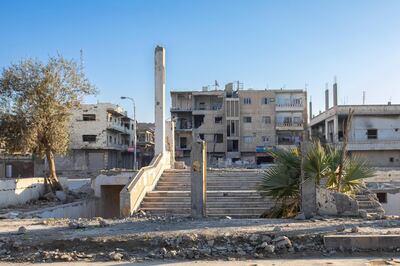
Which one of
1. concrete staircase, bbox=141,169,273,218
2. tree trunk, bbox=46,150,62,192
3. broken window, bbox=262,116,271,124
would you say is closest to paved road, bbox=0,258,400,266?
concrete staircase, bbox=141,169,273,218

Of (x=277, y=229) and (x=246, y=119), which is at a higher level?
(x=246, y=119)

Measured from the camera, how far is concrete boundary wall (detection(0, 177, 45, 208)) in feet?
75.7

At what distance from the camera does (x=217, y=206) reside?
19.9 meters

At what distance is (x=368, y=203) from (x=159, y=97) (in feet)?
52.7

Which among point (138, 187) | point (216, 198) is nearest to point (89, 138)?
point (138, 187)

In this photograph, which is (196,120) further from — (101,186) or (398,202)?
(398,202)

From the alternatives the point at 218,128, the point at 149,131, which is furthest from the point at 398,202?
the point at 149,131

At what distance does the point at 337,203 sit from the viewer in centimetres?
1463

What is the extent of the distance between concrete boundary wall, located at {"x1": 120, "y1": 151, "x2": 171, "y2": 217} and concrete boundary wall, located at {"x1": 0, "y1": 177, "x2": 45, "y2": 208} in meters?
6.72

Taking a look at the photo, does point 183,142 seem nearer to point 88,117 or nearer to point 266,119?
point 266,119

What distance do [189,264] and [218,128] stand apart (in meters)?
64.3

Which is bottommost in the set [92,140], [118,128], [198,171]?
[198,171]

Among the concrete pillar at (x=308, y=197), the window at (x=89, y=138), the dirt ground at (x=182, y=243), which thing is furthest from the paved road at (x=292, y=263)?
the window at (x=89, y=138)

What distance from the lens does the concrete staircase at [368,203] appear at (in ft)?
57.6
